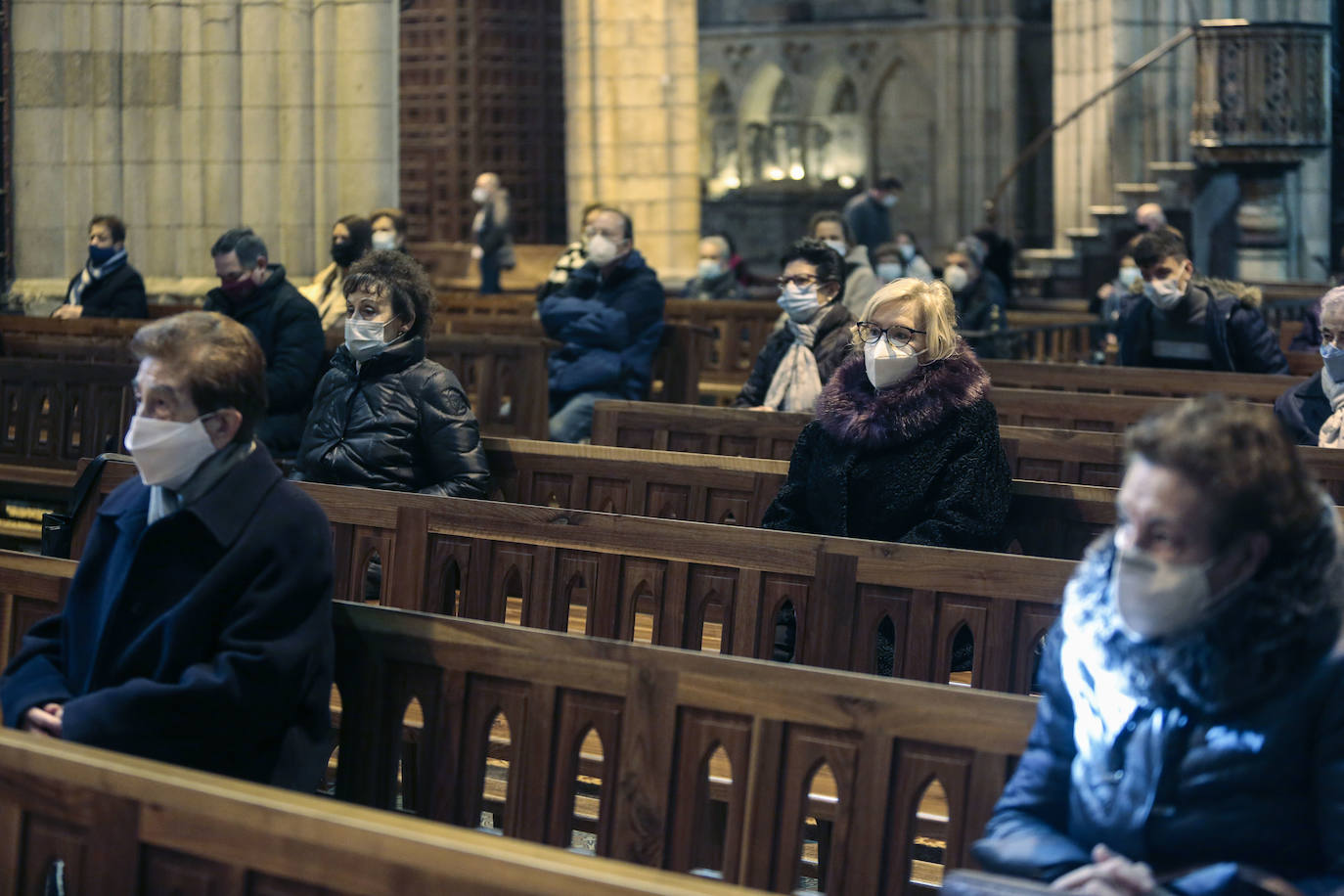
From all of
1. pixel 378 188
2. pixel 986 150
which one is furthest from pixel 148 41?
pixel 986 150

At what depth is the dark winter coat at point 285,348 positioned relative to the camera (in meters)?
7.87

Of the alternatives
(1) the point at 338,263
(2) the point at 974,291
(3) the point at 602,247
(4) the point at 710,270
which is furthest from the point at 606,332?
(4) the point at 710,270

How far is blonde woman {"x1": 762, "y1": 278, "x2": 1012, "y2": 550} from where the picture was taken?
4.93 metres

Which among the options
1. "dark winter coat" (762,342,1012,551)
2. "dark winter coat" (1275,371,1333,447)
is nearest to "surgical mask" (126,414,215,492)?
"dark winter coat" (762,342,1012,551)

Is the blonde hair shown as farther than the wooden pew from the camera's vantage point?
Yes

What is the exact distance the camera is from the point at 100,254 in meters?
11.1

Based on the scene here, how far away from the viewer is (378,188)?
13594mm

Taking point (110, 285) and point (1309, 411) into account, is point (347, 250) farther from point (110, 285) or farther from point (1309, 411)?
point (1309, 411)

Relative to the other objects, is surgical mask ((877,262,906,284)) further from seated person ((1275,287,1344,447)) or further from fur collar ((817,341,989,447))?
fur collar ((817,341,989,447))

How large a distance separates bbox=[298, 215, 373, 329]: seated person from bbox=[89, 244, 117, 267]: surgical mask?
1189 millimetres

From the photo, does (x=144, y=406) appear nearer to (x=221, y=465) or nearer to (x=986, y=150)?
(x=221, y=465)

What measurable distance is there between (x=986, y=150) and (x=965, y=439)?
20.3 m

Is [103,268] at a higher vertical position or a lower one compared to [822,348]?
higher

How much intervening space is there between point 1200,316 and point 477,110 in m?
15.2
